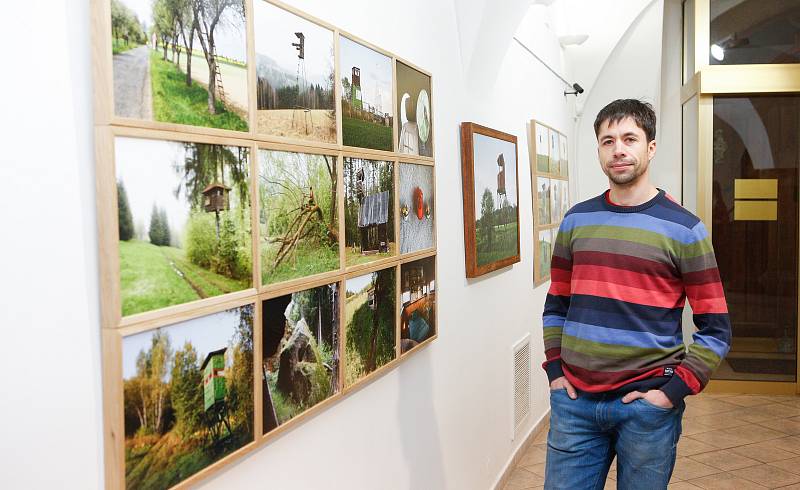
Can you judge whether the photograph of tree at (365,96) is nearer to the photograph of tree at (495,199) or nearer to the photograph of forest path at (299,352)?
the photograph of forest path at (299,352)

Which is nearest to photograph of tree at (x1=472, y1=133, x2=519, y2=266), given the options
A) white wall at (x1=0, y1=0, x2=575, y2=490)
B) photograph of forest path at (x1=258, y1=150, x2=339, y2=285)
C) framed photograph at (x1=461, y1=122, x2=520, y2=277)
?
framed photograph at (x1=461, y1=122, x2=520, y2=277)

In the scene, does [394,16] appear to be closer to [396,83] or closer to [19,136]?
[396,83]

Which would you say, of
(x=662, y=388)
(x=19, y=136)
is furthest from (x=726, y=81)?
(x=19, y=136)

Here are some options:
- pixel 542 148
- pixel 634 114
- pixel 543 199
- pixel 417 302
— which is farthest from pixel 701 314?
pixel 542 148

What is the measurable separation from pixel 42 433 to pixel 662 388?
73.6 inches

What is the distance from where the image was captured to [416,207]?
2854mm

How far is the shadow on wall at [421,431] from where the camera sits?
287cm

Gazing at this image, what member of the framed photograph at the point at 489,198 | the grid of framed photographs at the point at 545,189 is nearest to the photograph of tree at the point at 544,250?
the grid of framed photographs at the point at 545,189

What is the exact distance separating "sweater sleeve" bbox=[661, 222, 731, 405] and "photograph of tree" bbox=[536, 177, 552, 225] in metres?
3.05

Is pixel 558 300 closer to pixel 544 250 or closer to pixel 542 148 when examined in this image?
pixel 544 250

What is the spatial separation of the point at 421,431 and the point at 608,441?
86cm

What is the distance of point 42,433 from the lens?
117cm

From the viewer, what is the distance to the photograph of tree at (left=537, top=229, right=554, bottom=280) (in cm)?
555

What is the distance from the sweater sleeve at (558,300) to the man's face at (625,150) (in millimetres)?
293
